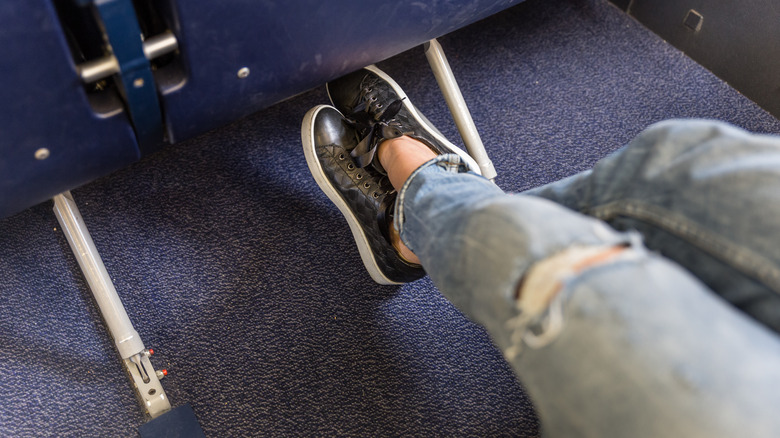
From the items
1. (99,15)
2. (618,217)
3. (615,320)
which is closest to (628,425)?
(615,320)

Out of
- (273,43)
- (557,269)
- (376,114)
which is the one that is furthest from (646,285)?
(376,114)

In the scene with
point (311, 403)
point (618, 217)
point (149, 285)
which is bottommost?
point (311, 403)

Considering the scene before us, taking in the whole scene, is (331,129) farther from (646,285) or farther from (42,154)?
(646,285)

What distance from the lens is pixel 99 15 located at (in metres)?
0.52

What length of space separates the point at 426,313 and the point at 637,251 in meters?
0.56

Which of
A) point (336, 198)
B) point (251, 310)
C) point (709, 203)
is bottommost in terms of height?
point (251, 310)

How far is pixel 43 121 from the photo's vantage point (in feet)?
1.94

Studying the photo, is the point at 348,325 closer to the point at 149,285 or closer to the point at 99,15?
the point at 149,285

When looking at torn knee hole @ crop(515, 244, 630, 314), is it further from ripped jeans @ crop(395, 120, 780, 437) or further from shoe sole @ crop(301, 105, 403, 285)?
shoe sole @ crop(301, 105, 403, 285)

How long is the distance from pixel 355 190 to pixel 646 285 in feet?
1.99

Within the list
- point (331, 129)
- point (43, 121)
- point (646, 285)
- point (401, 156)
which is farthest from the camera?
point (331, 129)

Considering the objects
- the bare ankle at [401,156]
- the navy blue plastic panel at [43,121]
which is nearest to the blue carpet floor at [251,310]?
the bare ankle at [401,156]

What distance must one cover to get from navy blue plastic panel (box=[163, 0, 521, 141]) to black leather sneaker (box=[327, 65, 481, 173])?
170 millimetres

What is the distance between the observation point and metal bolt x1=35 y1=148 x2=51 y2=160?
614 mm
